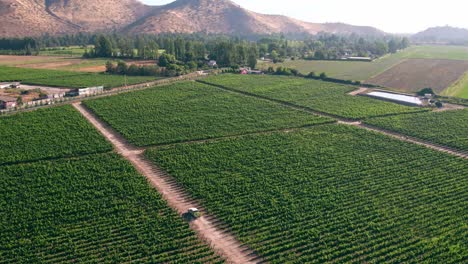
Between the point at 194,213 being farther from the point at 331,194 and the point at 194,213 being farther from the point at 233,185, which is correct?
the point at 331,194

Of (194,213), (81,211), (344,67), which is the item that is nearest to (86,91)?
(81,211)

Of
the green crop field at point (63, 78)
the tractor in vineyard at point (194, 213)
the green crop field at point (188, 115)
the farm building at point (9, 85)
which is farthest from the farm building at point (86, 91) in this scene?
the tractor in vineyard at point (194, 213)

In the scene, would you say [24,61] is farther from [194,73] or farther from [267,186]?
[267,186]

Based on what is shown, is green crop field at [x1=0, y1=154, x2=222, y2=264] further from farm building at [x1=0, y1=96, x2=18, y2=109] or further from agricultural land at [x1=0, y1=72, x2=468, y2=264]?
farm building at [x1=0, y1=96, x2=18, y2=109]

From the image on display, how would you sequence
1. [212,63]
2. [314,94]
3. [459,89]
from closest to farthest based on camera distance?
[314,94] < [459,89] < [212,63]

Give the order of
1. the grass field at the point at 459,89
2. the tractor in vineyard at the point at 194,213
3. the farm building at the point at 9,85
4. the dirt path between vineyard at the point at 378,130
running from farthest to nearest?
the farm building at the point at 9,85 < the grass field at the point at 459,89 < the dirt path between vineyard at the point at 378,130 < the tractor in vineyard at the point at 194,213

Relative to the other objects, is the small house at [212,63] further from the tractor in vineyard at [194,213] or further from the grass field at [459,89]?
the tractor in vineyard at [194,213]

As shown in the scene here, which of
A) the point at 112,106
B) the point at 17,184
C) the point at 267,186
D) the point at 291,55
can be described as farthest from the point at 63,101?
the point at 291,55
